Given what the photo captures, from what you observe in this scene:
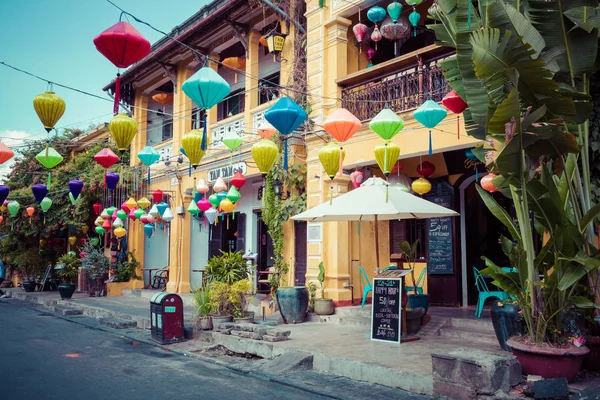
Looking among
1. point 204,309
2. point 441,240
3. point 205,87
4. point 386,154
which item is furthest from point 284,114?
point 441,240

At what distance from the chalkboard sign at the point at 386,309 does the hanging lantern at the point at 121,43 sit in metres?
5.19

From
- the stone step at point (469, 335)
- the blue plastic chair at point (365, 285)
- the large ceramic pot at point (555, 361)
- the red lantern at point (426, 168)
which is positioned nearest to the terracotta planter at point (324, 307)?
the blue plastic chair at point (365, 285)

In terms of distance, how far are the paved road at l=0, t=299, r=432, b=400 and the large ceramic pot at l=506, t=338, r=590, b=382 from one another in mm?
1483

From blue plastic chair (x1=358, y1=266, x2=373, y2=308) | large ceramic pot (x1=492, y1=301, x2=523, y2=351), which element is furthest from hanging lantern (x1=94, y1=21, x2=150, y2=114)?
blue plastic chair (x1=358, y1=266, x2=373, y2=308)

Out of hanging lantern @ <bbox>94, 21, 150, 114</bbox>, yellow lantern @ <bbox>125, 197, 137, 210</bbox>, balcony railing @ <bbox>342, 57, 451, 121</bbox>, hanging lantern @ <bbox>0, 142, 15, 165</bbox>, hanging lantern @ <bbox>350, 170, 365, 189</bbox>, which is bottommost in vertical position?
yellow lantern @ <bbox>125, 197, 137, 210</bbox>

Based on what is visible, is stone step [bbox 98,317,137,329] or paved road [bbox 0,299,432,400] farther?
stone step [bbox 98,317,137,329]

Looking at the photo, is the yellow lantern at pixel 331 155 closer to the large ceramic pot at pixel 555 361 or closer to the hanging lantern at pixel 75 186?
the large ceramic pot at pixel 555 361

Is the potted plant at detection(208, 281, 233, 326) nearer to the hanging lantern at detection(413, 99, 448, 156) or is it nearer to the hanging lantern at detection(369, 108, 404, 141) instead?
the hanging lantern at detection(369, 108, 404, 141)

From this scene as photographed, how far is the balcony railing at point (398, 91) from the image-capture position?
10.2m

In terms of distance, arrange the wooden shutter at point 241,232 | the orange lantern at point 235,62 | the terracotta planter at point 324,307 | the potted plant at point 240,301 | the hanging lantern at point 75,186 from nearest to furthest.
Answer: the potted plant at point 240,301, the terracotta planter at point 324,307, the hanging lantern at point 75,186, the orange lantern at point 235,62, the wooden shutter at point 241,232

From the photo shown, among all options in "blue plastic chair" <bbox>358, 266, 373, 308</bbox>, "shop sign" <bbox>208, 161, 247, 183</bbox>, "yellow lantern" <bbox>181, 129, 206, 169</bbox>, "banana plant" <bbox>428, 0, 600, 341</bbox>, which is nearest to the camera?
"banana plant" <bbox>428, 0, 600, 341</bbox>

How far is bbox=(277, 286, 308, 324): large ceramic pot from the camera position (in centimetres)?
1121

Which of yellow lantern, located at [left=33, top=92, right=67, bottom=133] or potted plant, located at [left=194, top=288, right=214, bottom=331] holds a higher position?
yellow lantern, located at [left=33, top=92, right=67, bottom=133]

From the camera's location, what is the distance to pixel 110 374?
7.43 m
